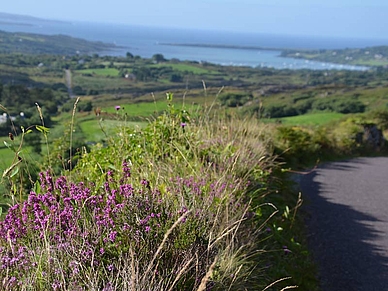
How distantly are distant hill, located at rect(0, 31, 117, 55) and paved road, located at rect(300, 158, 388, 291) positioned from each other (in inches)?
5105

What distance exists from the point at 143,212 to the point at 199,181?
4.88 ft

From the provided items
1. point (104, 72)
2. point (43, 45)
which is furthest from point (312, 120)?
point (43, 45)

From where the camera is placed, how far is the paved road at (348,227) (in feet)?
15.5

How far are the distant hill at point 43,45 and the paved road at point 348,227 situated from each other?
130 m

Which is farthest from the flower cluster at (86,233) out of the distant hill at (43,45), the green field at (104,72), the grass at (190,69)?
the distant hill at (43,45)

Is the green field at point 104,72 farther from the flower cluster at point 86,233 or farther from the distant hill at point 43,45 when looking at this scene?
the flower cluster at point 86,233

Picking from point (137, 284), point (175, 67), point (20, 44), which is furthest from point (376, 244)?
point (20, 44)

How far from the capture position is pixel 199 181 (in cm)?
432

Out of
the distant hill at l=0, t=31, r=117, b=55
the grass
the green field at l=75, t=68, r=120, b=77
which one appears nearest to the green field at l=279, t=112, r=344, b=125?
the grass

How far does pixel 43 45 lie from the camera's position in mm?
156125

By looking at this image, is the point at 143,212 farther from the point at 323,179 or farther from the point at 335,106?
the point at 335,106

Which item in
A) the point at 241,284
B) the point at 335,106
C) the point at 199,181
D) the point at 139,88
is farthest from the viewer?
the point at 139,88

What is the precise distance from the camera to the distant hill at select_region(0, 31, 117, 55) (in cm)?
13714

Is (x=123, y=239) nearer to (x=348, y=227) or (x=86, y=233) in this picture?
(x=86, y=233)
